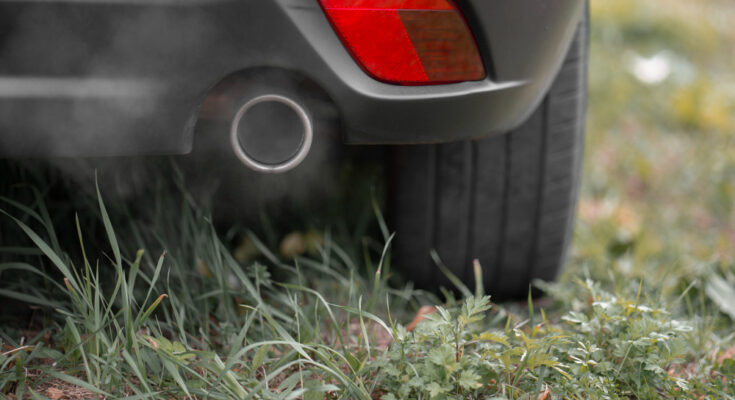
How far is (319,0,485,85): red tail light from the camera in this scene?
3.34 ft

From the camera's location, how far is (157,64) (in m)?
1.00

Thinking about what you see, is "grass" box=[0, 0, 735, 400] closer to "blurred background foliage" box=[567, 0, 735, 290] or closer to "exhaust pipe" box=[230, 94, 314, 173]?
"blurred background foliage" box=[567, 0, 735, 290]

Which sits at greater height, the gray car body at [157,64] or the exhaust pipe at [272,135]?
the gray car body at [157,64]

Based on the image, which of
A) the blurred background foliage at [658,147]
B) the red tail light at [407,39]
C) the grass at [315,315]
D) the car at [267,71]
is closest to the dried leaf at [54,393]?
the grass at [315,315]

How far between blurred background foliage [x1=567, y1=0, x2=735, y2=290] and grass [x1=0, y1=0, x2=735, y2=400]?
0.02 metres

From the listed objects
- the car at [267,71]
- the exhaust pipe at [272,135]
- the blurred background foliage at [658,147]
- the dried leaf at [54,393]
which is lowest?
the blurred background foliage at [658,147]

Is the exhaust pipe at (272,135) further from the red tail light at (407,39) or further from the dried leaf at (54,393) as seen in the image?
the dried leaf at (54,393)

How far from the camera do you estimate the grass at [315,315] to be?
3.40ft

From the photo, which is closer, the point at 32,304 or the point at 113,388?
the point at 113,388

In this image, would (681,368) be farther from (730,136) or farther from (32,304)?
(730,136)

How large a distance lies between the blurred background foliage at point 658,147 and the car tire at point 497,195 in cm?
17

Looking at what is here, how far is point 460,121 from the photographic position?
1.15 meters

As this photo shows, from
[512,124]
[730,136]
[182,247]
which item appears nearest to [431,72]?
[512,124]

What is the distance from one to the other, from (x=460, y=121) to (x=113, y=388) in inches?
27.2
